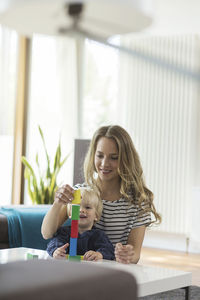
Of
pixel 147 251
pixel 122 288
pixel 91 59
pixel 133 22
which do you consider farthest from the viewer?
pixel 91 59

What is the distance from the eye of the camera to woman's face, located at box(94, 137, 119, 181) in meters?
2.36

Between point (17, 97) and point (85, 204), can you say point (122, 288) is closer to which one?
point (85, 204)

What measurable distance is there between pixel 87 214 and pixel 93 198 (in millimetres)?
71

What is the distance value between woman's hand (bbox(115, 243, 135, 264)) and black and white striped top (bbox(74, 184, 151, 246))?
304mm

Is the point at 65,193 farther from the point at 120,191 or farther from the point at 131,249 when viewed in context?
the point at 120,191

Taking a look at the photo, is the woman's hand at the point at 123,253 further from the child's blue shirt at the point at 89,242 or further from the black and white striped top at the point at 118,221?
the black and white striped top at the point at 118,221

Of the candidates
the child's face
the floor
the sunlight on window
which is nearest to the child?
the child's face

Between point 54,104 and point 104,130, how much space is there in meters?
3.82

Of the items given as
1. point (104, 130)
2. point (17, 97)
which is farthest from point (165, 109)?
point (104, 130)

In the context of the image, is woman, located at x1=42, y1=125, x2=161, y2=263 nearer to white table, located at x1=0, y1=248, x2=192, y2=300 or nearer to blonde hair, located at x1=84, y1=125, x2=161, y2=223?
blonde hair, located at x1=84, y1=125, x2=161, y2=223

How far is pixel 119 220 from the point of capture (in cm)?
232

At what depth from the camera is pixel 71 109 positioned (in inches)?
243

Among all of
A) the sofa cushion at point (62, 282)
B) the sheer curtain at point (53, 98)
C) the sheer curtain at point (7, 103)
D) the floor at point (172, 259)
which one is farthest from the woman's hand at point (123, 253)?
the sheer curtain at point (53, 98)

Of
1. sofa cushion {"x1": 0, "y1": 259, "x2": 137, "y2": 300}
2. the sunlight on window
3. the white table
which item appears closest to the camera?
sofa cushion {"x1": 0, "y1": 259, "x2": 137, "y2": 300}
